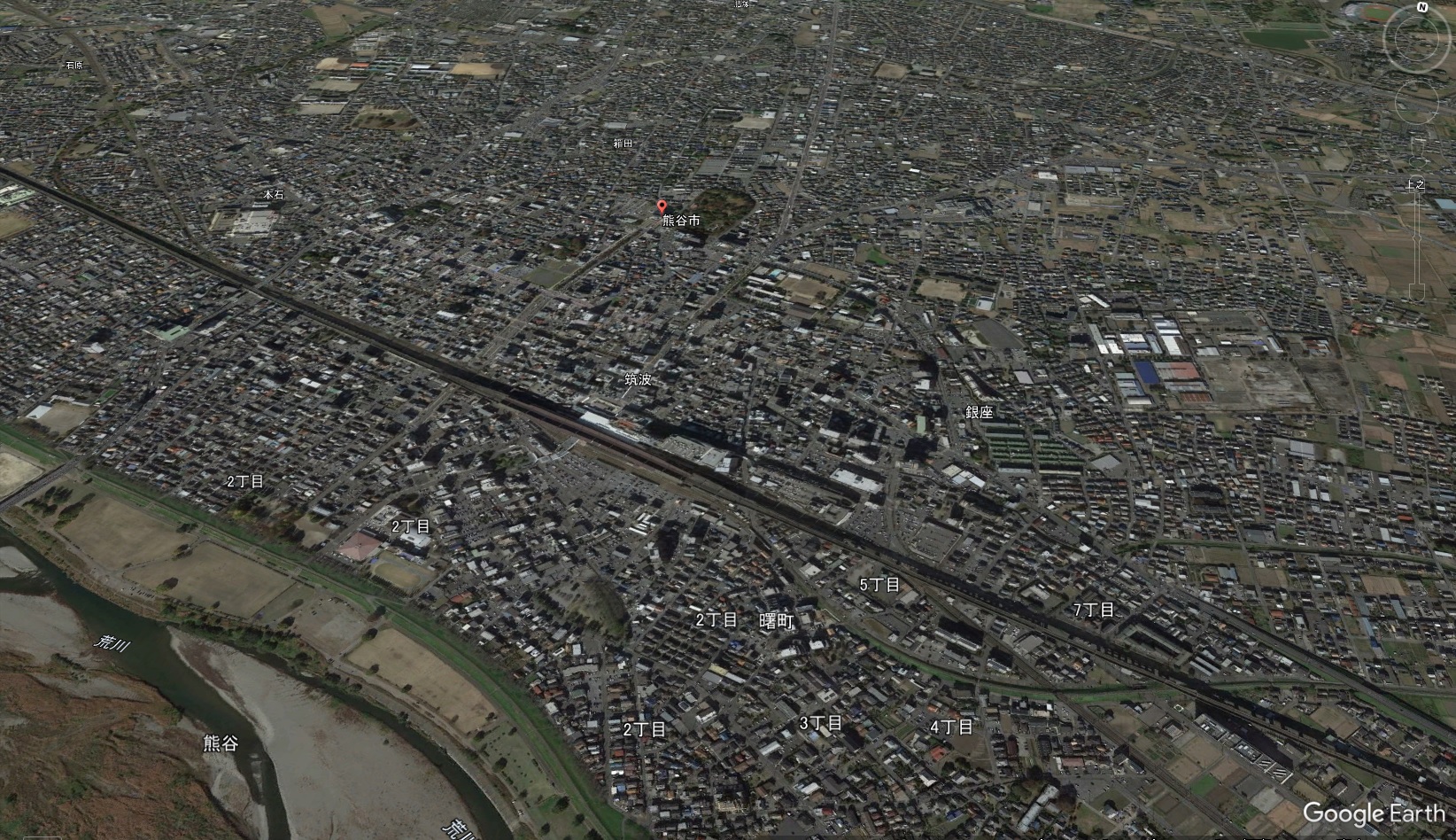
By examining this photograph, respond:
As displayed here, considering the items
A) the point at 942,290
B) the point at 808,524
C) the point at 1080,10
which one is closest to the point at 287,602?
the point at 808,524

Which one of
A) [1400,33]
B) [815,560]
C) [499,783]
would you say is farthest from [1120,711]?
[1400,33]

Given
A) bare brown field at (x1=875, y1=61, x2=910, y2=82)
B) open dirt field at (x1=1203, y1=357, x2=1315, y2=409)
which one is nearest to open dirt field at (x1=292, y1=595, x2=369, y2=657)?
open dirt field at (x1=1203, y1=357, x2=1315, y2=409)

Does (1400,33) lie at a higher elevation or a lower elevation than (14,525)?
higher

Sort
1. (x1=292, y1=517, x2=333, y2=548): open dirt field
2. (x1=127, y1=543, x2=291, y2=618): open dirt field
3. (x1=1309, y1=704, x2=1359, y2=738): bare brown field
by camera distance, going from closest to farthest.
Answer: (x1=1309, y1=704, x2=1359, y2=738): bare brown field → (x1=127, y1=543, x2=291, y2=618): open dirt field → (x1=292, y1=517, x2=333, y2=548): open dirt field

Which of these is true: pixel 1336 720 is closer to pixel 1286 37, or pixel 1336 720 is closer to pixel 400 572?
pixel 400 572

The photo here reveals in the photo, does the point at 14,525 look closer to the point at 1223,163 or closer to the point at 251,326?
the point at 251,326

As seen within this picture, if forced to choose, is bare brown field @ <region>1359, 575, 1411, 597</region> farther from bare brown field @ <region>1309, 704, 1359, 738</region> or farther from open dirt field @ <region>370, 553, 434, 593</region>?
open dirt field @ <region>370, 553, 434, 593</region>
